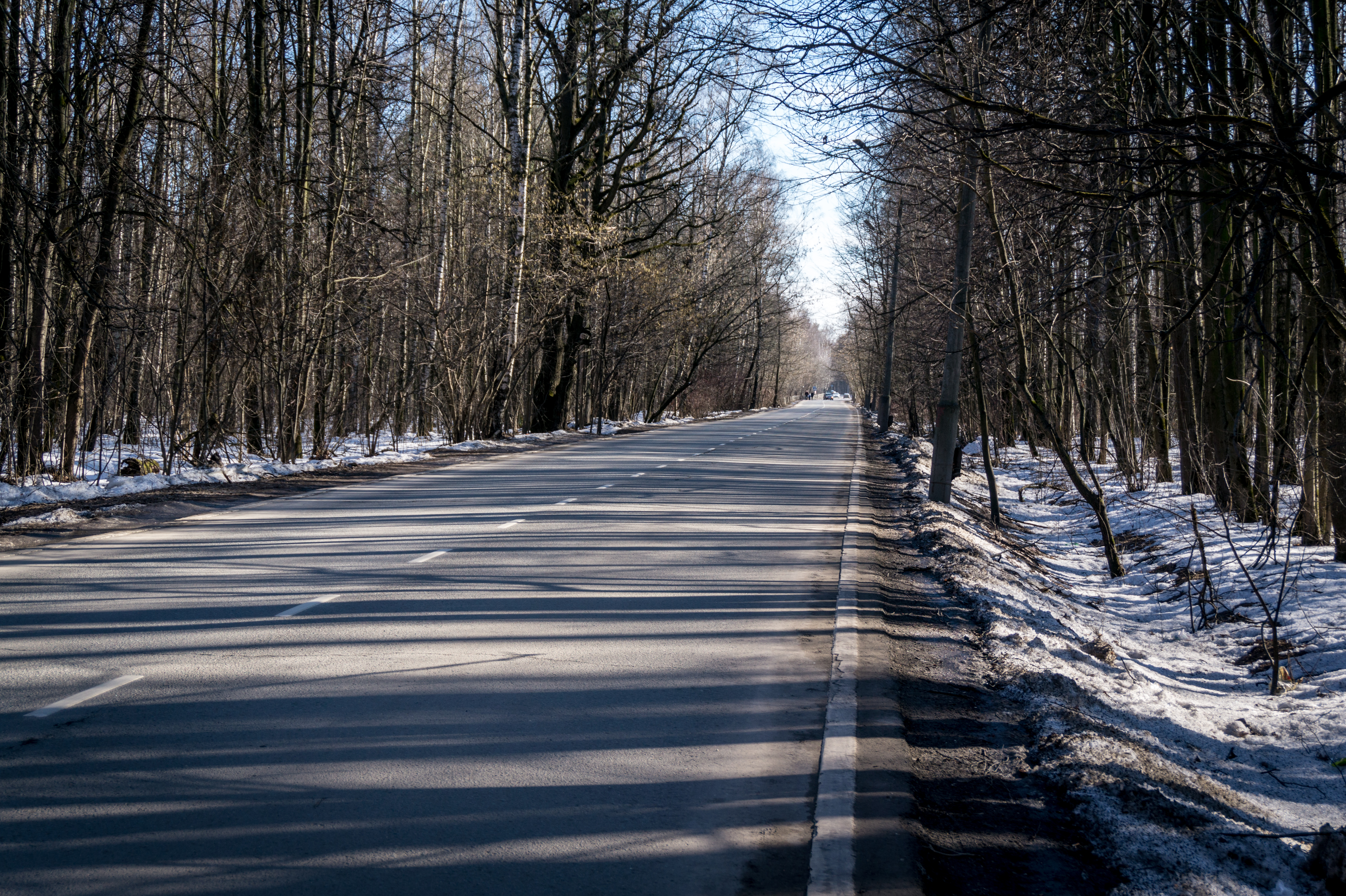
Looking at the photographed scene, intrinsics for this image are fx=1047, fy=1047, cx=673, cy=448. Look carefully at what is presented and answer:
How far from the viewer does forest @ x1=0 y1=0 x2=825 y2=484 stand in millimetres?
16188

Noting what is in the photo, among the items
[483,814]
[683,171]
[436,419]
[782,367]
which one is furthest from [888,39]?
[782,367]

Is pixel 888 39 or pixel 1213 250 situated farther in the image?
pixel 1213 250

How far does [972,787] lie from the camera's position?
4949 mm

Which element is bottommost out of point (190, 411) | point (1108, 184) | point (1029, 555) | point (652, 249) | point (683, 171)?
point (1029, 555)

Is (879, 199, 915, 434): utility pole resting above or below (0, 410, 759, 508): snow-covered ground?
above

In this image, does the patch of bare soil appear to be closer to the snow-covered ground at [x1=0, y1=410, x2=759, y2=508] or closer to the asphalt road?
the asphalt road

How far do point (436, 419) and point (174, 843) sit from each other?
135 ft

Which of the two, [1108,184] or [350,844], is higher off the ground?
[1108,184]

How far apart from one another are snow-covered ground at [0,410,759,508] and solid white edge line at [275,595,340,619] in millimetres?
5527

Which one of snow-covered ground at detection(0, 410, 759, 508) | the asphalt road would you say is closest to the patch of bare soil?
the asphalt road

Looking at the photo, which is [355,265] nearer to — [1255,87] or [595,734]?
[1255,87]

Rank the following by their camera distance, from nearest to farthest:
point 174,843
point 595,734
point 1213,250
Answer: point 174,843, point 595,734, point 1213,250

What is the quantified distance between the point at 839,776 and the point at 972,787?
641mm

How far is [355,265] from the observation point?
77.0 feet
